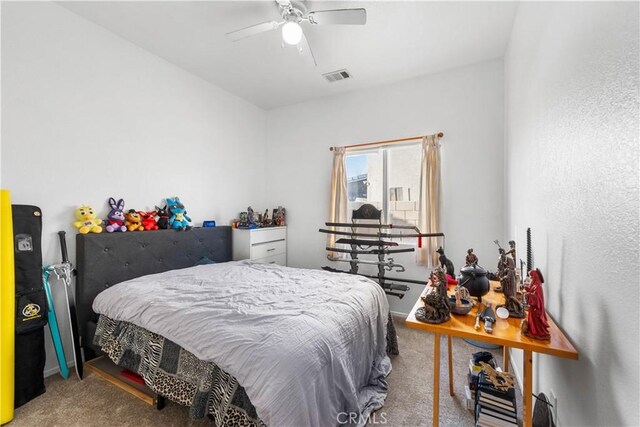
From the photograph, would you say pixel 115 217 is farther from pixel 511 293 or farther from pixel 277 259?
pixel 511 293

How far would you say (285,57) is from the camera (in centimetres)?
287

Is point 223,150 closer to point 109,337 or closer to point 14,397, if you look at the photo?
point 109,337

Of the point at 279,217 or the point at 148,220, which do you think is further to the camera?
the point at 279,217

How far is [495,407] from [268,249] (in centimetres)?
297

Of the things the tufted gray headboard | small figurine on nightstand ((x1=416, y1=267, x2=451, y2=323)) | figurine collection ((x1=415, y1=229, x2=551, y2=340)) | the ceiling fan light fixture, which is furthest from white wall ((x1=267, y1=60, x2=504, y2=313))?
small figurine on nightstand ((x1=416, y1=267, x2=451, y2=323))

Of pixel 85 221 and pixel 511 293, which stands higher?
pixel 85 221

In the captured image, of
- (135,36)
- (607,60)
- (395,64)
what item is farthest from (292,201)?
(607,60)

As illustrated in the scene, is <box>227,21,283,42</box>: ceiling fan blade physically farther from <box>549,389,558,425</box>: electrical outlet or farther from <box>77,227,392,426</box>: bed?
<box>549,389,558,425</box>: electrical outlet

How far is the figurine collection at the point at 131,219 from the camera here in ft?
7.25

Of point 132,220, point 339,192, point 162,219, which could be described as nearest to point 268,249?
point 339,192

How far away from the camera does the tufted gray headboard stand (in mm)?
2150

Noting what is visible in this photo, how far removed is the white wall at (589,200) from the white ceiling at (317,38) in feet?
3.11

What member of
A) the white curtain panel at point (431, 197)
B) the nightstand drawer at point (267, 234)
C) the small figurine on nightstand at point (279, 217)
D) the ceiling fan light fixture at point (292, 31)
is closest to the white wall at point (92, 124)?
the nightstand drawer at point (267, 234)

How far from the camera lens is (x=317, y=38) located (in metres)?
2.52
